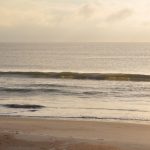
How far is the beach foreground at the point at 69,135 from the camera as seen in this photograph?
1355 centimetres

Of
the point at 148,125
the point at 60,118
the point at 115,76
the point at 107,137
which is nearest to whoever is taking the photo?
the point at 107,137

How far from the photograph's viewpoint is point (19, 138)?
14531 mm

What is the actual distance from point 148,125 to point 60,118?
185 inches

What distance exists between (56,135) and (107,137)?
6.50ft

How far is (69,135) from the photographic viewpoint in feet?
53.1

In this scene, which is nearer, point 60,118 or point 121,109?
point 60,118

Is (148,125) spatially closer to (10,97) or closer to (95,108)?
(95,108)

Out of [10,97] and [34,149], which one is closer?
[34,149]

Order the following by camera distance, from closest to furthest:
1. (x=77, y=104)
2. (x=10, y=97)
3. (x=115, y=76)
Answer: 1. (x=77, y=104)
2. (x=10, y=97)
3. (x=115, y=76)

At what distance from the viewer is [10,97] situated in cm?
3083

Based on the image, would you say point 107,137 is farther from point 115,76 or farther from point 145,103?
point 115,76

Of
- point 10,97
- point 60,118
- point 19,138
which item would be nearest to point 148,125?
point 60,118

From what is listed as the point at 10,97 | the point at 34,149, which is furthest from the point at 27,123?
the point at 10,97

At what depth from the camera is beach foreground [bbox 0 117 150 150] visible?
1355 centimetres
